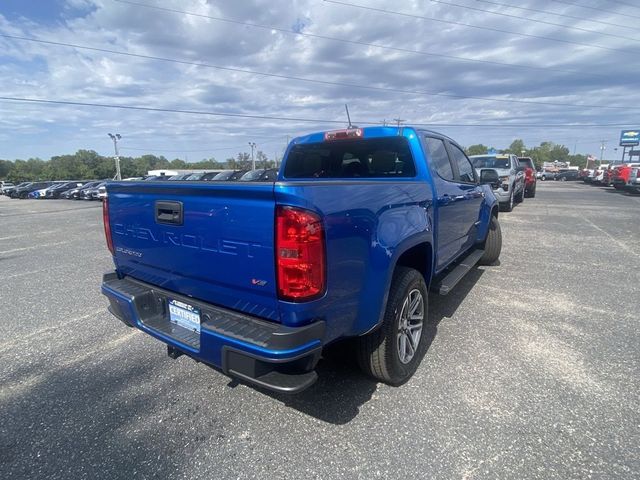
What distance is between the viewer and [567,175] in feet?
160

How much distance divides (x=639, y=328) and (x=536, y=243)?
4.46 metres

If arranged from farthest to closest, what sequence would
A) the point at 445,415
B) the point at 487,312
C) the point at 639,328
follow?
the point at 487,312 → the point at 639,328 → the point at 445,415

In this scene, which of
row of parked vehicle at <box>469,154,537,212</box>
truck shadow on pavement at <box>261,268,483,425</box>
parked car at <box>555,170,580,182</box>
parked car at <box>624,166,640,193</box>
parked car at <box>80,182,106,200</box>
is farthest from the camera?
parked car at <box>555,170,580,182</box>

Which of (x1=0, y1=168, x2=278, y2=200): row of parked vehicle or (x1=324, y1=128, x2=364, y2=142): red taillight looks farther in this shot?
(x1=0, y1=168, x2=278, y2=200): row of parked vehicle

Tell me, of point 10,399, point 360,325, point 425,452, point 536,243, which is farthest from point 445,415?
point 536,243

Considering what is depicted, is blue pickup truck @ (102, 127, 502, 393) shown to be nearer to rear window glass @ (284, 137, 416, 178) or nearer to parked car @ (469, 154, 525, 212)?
rear window glass @ (284, 137, 416, 178)

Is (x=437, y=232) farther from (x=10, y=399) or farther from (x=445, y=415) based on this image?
(x=10, y=399)

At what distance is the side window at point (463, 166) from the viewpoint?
4412 mm

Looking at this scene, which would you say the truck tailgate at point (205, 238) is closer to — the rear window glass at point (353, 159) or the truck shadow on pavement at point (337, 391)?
the truck shadow on pavement at point (337, 391)

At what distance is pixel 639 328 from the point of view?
3.71 metres

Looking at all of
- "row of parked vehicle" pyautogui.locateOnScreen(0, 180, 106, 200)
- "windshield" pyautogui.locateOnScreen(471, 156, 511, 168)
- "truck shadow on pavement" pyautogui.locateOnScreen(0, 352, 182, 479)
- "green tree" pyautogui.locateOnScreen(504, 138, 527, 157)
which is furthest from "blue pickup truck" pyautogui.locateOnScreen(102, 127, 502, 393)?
"green tree" pyautogui.locateOnScreen(504, 138, 527, 157)

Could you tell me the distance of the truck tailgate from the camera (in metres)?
1.92

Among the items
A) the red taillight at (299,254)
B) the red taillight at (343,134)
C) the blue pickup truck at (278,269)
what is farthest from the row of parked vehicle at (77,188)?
the red taillight at (299,254)

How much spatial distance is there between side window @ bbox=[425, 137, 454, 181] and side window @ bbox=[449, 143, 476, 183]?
0.37 m
